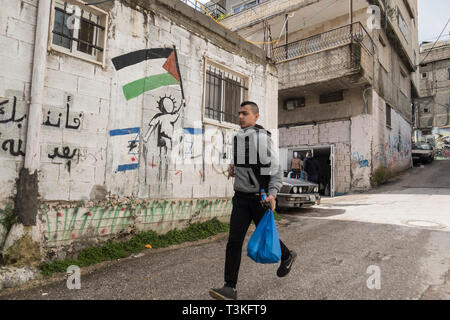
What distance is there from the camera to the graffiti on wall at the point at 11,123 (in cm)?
321

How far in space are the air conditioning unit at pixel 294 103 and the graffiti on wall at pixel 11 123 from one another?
490 inches

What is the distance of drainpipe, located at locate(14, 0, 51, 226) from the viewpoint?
10.8 feet

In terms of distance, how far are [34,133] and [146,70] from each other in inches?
78.1

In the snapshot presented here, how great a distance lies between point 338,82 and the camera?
11.6 metres

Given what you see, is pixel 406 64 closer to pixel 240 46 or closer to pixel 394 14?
pixel 394 14

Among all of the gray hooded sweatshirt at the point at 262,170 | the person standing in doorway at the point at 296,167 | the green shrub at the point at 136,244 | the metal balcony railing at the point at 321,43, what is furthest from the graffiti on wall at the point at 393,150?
the gray hooded sweatshirt at the point at 262,170

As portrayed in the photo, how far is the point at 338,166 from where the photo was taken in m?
12.7

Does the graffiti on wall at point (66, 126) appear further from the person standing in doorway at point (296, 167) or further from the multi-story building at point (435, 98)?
the multi-story building at point (435, 98)

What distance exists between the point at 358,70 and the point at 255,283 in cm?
990

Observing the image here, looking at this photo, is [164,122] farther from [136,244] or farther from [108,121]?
[136,244]

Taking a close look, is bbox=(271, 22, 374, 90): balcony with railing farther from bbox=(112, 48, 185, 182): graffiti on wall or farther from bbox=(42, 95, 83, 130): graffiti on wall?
bbox=(42, 95, 83, 130): graffiti on wall

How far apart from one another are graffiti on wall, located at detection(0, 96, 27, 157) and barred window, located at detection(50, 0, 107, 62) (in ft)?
3.12

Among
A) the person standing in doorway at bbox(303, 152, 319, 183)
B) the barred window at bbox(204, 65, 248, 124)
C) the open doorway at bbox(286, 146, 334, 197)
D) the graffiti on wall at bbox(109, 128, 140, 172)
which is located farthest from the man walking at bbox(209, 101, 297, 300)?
the open doorway at bbox(286, 146, 334, 197)
